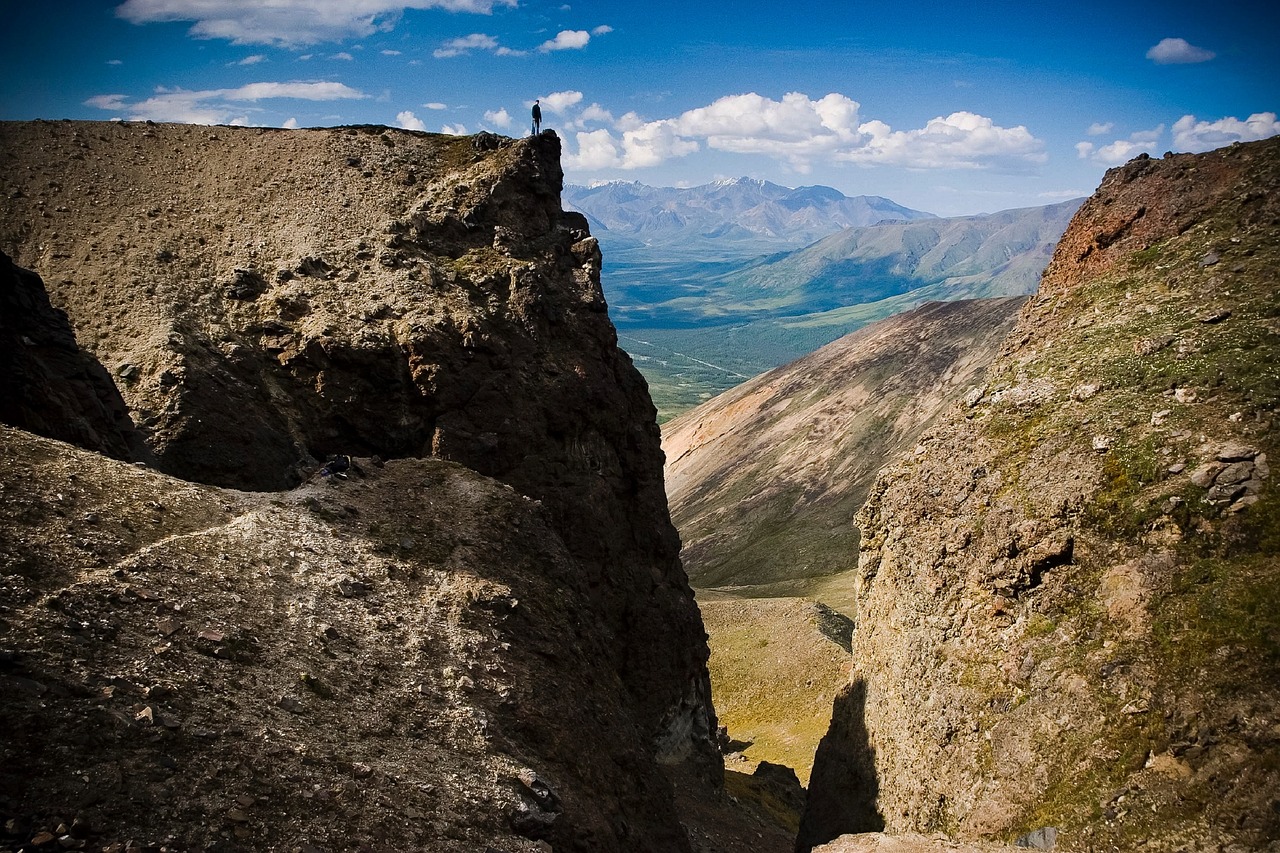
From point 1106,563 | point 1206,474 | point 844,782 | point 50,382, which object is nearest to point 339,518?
point 50,382

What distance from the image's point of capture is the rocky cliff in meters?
22.6

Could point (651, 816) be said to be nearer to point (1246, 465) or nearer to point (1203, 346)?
point (1246, 465)

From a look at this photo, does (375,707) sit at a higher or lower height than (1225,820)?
higher

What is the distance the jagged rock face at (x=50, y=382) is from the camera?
35.1 m

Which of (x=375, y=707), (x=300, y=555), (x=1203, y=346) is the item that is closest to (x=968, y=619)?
(x=1203, y=346)

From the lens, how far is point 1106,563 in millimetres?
33781

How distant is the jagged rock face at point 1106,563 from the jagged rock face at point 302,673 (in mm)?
14136

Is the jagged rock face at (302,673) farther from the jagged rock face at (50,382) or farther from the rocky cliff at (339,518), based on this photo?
the jagged rock face at (50,382)

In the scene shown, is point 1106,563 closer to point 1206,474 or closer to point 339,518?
point 1206,474

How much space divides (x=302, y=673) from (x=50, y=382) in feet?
69.7

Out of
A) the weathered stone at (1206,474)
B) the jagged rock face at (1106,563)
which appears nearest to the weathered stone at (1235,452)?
the jagged rock face at (1106,563)

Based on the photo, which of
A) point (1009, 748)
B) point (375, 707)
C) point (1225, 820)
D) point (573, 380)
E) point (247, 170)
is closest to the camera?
point (1225, 820)

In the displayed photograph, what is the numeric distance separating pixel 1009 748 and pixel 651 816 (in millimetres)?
15613

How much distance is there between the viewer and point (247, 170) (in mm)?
66375
